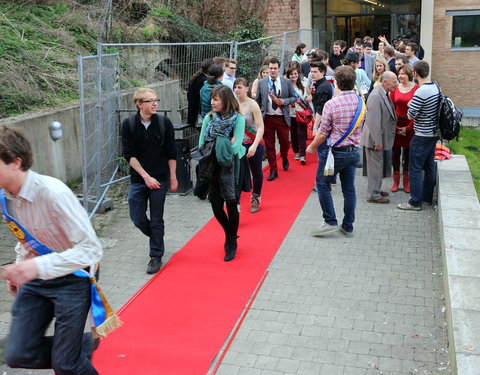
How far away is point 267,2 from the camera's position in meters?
21.0

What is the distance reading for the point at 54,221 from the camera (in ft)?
10.9

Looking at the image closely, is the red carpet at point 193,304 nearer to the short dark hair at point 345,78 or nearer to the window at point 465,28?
the short dark hair at point 345,78

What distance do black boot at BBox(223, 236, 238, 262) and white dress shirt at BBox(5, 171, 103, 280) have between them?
326cm

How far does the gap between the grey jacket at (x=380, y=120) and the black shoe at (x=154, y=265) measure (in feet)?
11.7

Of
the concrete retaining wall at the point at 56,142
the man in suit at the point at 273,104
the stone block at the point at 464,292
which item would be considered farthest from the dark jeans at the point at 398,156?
the concrete retaining wall at the point at 56,142

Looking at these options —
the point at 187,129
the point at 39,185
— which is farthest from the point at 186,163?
the point at 39,185

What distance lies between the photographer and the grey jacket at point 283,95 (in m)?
9.47

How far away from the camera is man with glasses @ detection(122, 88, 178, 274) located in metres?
6.11

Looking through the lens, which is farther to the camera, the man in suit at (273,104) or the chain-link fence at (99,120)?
the man in suit at (273,104)

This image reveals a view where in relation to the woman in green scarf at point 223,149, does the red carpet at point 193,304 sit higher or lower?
lower

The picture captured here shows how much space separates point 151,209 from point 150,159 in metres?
0.52

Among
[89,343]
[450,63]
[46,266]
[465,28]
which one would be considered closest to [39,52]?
[89,343]

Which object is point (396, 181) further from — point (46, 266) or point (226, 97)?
point (46, 266)

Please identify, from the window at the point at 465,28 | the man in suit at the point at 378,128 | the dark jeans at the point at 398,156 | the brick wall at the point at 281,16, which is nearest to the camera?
the man in suit at the point at 378,128
